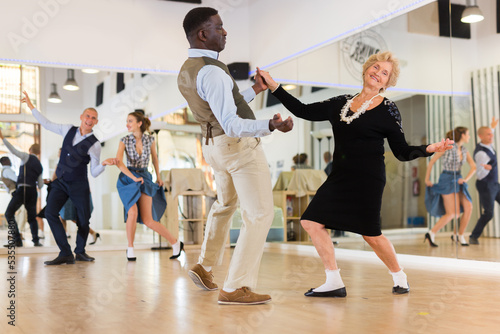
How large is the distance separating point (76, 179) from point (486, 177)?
3626mm

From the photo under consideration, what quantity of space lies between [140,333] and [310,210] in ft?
4.40

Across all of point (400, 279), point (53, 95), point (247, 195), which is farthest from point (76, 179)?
point (400, 279)

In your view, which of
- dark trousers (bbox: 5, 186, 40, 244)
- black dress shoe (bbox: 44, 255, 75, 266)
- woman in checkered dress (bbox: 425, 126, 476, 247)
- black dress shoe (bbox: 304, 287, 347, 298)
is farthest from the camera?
dark trousers (bbox: 5, 186, 40, 244)

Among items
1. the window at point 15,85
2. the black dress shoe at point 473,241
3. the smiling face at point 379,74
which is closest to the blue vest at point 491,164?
the black dress shoe at point 473,241

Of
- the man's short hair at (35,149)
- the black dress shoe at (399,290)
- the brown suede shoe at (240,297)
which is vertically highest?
the man's short hair at (35,149)

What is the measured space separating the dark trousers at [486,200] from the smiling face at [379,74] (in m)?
2.25

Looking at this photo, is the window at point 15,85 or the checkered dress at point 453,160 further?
the window at point 15,85

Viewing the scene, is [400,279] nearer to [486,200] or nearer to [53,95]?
[486,200]

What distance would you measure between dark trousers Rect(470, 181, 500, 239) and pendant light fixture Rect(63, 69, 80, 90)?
490 centimetres

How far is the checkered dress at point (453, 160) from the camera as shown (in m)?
5.20

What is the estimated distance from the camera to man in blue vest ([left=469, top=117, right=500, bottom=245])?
5066 mm

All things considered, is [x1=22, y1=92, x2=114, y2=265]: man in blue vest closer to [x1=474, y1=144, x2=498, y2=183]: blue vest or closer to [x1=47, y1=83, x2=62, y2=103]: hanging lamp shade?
[x1=47, y1=83, x2=62, y2=103]: hanging lamp shade

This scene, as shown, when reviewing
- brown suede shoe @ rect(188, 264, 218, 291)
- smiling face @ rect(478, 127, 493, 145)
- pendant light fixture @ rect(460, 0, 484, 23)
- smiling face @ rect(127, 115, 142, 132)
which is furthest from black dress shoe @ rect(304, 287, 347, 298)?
smiling face @ rect(127, 115, 142, 132)

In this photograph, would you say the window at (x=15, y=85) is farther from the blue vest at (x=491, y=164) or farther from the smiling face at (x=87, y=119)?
the blue vest at (x=491, y=164)
